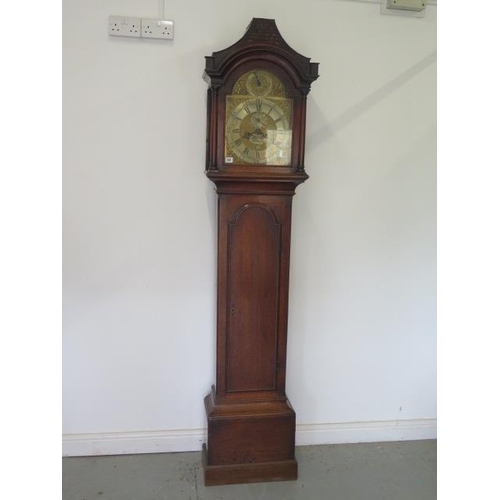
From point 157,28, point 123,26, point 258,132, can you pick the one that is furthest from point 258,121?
point 123,26

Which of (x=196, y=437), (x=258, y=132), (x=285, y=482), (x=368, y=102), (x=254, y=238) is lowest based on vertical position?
(x=285, y=482)

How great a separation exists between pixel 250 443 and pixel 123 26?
6.51ft

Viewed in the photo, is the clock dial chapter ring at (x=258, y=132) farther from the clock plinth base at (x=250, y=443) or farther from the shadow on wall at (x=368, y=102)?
the clock plinth base at (x=250, y=443)

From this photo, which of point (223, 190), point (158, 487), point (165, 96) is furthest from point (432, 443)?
point (165, 96)

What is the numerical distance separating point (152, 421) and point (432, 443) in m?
1.51

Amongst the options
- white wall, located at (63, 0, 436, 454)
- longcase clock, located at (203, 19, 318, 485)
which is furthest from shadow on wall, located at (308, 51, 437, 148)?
longcase clock, located at (203, 19, 318, 485)

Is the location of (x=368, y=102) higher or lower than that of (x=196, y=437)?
higher

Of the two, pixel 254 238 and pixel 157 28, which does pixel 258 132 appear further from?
pixel 157 28

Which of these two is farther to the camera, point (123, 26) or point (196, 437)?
point (196, 437)

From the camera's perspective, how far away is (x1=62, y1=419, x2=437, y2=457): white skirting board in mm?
2279

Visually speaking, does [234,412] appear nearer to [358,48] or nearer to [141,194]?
[141,194]

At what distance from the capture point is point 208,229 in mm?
2256

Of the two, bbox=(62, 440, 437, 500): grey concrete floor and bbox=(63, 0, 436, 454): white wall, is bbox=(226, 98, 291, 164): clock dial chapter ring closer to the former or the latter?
bbox=(63, 0, 436, 454): white wall

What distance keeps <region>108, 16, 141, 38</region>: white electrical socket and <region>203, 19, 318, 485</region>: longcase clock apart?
0.45 meters
